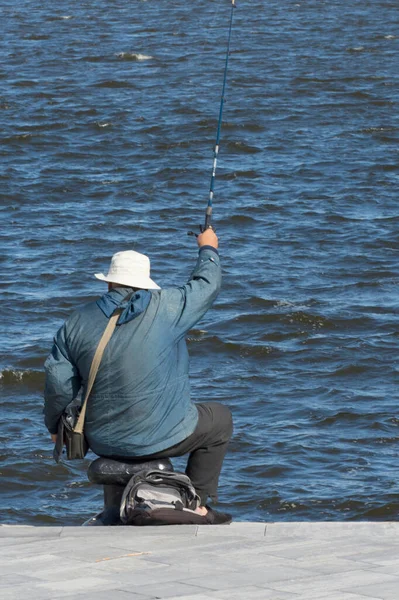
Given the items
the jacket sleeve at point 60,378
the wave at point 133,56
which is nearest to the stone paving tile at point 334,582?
the jacket sleeve at point 60,378

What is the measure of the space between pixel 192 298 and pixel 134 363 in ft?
1.29

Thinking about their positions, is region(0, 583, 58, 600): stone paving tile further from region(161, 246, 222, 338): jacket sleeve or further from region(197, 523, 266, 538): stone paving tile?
region(161, 246, 222, 338): jacket sleeve

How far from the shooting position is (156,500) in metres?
6.40

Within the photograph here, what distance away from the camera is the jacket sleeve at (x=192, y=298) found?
6.25 m

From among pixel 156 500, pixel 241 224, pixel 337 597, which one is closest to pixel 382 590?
pixel 337 597

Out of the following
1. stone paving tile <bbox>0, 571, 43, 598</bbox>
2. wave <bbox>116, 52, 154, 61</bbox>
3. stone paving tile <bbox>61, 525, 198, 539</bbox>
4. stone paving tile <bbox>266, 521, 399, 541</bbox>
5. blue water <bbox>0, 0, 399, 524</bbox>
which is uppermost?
stone paving tile <bbox>0, 571, 43, 598</bbox>

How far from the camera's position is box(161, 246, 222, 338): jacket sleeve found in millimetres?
6254

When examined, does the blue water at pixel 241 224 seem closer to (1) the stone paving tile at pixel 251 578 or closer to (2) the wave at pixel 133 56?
(2) the wave at pixel 133 56

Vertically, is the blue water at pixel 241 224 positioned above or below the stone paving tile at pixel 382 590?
below

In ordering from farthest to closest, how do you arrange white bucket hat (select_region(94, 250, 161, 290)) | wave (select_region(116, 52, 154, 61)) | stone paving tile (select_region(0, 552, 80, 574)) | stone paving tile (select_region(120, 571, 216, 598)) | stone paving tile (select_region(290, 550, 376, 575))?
wave (select_region(116, 52, 154, 61))
white bucket hat (select_region(94, 250, 161, 290))
stone paving tile (select_region(0, 552, 80, 574))
stone paving tile (select_region(290, 550, 376, 575))
stone paving tile (select_region(120, 571, 216, 598))

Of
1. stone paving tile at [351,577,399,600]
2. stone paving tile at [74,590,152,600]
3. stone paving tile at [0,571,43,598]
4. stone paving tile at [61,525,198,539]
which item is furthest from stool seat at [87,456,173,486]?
stone paving tile at [351,577,399,600]

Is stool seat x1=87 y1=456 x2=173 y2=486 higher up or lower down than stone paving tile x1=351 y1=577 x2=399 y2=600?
lower down

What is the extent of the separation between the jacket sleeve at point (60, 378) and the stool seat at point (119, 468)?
1.05 ft

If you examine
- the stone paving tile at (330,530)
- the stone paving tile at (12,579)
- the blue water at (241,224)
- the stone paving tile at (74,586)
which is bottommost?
the blue water at (241,224)
